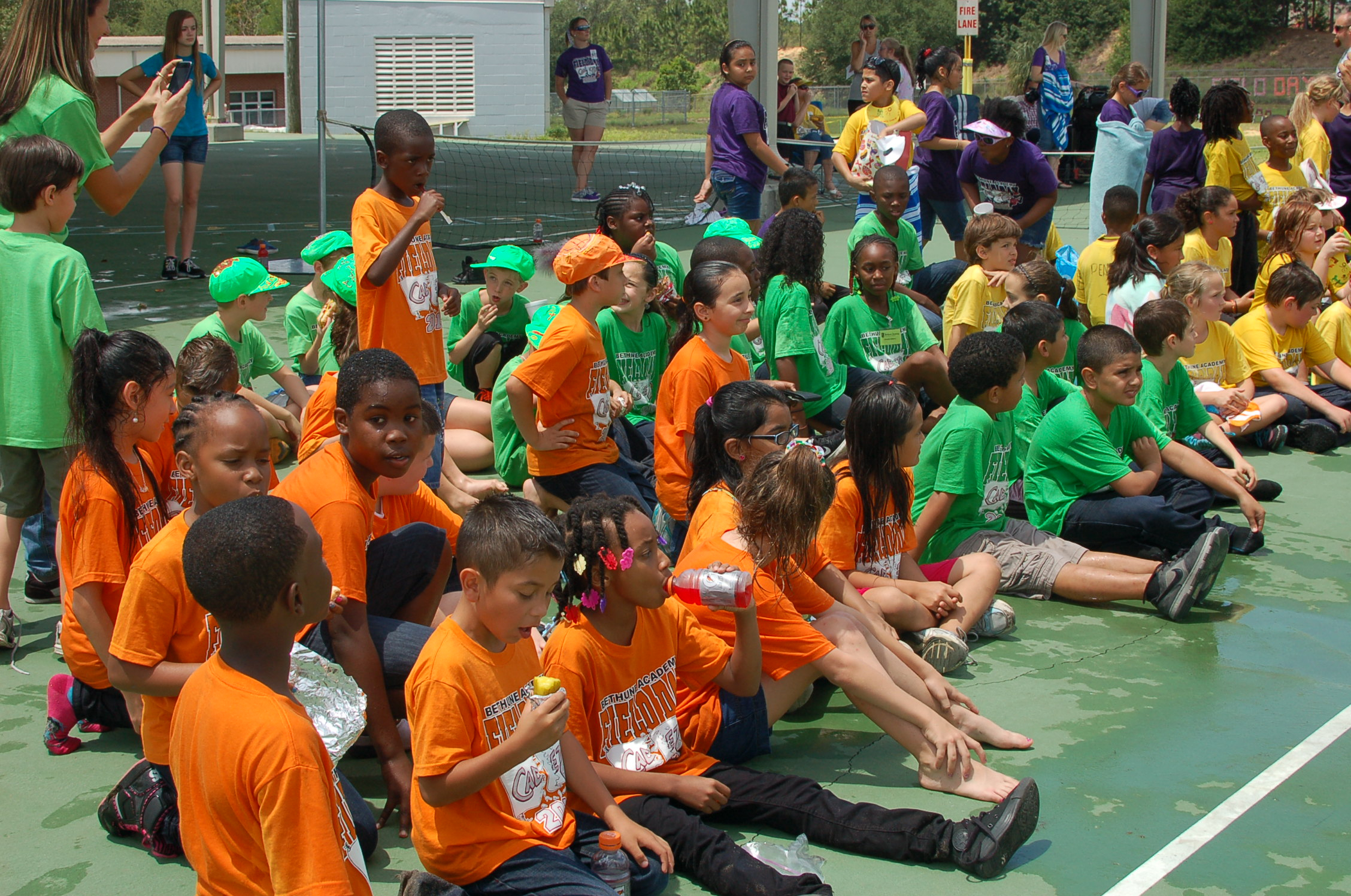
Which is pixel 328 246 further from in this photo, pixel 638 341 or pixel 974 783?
pixel 974 783

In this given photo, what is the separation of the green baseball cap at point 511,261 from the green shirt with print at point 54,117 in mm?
2108

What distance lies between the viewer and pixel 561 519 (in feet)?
11.2

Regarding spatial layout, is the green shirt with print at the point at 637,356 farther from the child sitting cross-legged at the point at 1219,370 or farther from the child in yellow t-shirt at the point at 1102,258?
the child in yellow t-shirt at the point at 1102,258

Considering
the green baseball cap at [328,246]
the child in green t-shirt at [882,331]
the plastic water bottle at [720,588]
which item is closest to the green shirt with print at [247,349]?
the green baseball cap at [328,246]

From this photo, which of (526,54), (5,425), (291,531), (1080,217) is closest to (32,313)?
(5,425)

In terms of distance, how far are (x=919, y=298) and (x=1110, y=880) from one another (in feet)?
17.1

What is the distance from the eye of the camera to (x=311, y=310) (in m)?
6.53

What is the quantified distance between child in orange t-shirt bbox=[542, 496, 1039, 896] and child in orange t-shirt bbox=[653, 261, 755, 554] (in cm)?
153

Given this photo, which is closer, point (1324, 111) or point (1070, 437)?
point (1070, 437)

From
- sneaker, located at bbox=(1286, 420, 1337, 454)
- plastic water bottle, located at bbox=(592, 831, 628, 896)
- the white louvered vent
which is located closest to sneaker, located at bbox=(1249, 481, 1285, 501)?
sneaker, located at bbox=(1286, 420, 1337, 454)

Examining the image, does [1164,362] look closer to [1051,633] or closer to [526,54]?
[1051,633]

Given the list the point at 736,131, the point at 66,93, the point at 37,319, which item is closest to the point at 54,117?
the point at 66,93

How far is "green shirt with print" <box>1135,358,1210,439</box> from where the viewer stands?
597 cm

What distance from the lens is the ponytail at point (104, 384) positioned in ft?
12.0
